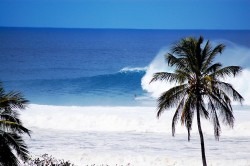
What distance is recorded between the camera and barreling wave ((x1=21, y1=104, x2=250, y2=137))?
30031 mm

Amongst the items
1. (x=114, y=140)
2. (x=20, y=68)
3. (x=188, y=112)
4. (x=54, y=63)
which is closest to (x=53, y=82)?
(x=20, y=68)

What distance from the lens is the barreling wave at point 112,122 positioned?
98.5 feet

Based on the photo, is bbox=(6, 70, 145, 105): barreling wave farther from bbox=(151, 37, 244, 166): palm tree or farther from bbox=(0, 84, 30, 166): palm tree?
bbox=(0, 84, 30, 166): palm tree

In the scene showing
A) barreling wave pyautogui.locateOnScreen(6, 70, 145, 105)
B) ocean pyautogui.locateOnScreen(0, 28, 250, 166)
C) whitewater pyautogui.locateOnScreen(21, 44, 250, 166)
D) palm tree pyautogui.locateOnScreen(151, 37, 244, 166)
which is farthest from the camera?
barreling wave pyautogui.locateOnScreen(6, 70, 145, 105)

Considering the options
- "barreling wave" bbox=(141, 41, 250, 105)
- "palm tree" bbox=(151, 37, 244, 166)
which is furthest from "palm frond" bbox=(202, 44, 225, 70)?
"barreling wave" bbox=(141, 41, 250, 105)

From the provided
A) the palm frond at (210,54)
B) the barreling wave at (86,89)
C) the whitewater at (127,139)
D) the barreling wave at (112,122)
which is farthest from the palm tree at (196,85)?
the barreling wave at (86,89)

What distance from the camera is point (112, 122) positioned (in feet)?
107

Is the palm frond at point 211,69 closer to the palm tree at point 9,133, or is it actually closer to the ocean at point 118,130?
the ocean at point 118,130

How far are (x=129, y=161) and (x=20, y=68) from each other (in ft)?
203

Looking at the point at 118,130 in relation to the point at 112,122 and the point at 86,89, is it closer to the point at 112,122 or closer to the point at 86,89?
the point at 112,122

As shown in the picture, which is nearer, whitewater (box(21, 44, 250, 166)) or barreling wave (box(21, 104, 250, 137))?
whitewater (box(21, 44, 250, 166))

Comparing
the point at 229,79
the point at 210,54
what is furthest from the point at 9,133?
the point at 229,79

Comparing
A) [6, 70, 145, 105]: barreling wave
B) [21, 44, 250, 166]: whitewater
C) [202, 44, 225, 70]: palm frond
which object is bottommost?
[21, 44, 250, 166]: whitewater

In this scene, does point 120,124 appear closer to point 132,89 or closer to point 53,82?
point 132,89
